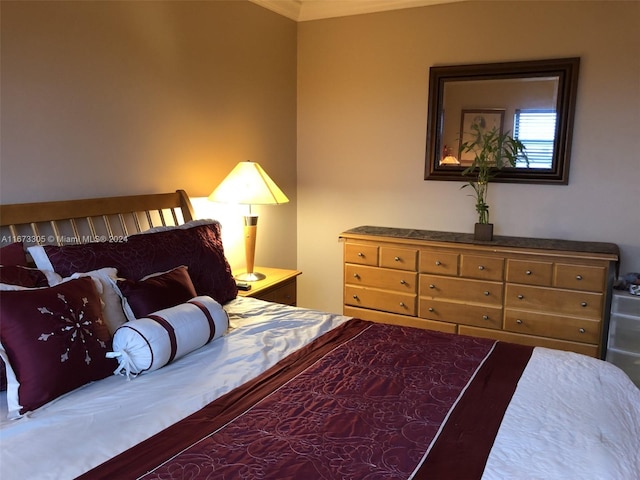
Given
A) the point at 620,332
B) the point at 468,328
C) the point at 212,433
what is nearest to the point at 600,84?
the point at 620,332

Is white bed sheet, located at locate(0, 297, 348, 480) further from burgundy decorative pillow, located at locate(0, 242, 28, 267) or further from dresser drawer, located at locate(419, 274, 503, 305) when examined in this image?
dresser drawer, located at locate(419, 274, 503, 305)

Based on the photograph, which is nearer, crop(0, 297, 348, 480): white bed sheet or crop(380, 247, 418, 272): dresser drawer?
crop(0, 297, 348, 480): white bed sheet

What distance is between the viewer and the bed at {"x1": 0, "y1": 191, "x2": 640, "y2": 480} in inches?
48.2

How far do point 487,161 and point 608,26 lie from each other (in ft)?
3.37

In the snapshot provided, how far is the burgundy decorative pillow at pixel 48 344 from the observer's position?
Result: 4.71 ft

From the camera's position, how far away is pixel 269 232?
12.8 feet

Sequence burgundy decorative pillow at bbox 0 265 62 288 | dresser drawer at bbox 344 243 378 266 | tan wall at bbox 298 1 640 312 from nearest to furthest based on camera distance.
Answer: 1. burgundy decorative pillow at bbox 0 265 62 288
2. tan wall at bbox 298 1 640 312
3. dresser drawer at bbox 344 243 378 266

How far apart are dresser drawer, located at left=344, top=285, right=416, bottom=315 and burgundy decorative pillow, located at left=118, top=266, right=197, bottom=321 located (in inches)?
65.8

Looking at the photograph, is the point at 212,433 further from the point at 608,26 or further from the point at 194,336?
the point at 608,26

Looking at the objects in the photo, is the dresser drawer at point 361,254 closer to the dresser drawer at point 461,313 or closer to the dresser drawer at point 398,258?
the dresser drawer at point 398,258

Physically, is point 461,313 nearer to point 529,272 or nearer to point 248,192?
point 529,272

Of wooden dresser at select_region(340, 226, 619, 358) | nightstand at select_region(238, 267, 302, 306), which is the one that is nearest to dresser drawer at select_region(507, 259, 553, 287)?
wooden dresser at select_region(340, 226, 619, 358)

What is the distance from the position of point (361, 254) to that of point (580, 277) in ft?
4.42

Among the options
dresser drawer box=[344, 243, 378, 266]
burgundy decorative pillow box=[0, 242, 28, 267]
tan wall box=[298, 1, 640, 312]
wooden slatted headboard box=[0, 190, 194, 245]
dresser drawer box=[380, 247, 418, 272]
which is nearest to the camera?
burgundy decorative pillow box=[0, 242, 28, 267]
